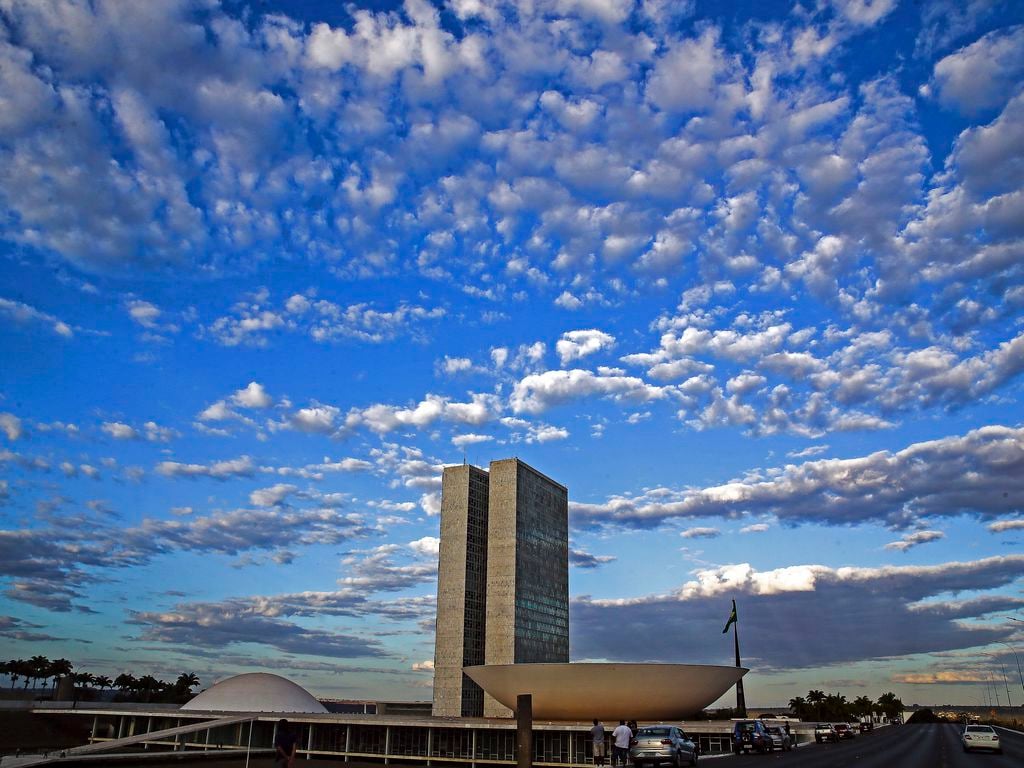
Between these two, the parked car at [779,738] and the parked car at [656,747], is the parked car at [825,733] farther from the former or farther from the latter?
the parked car at [656,747]

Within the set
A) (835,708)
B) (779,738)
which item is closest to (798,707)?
(835,708)

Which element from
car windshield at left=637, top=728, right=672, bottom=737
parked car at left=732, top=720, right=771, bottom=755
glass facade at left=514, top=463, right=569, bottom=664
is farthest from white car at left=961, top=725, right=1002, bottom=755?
glass facade at left=514, top=463, right=569, bottom=664

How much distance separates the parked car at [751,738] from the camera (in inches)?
2024

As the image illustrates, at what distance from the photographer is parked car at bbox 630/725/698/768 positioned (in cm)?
3253

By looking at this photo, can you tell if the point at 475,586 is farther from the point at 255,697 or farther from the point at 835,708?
the point at 835,708

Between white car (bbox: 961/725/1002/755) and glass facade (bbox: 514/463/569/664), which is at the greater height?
glass facade (bbox: 514/463/569/664)

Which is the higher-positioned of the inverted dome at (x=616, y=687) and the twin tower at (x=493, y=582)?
the twin tower at (x=493, y=582)

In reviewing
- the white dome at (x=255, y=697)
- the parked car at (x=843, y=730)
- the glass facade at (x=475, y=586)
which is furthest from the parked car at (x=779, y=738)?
the glass facade at (x=475, y=586)

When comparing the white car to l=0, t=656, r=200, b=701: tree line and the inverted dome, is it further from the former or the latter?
l=0, t=656, r=200, b=701: tree line

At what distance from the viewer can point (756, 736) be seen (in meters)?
51.4

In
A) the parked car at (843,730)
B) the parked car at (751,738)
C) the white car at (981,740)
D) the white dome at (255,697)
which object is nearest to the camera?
the parked car at (751,738)

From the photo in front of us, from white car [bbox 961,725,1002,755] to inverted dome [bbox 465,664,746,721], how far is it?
102ft

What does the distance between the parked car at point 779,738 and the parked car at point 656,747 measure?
24700mm

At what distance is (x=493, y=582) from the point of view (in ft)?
478
